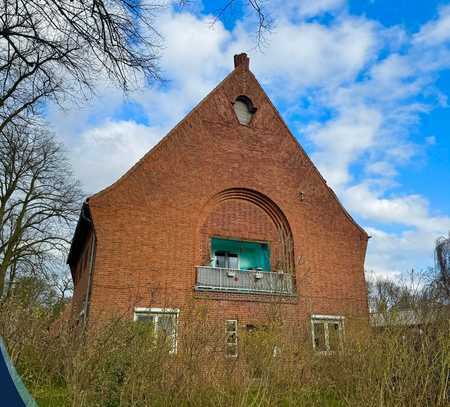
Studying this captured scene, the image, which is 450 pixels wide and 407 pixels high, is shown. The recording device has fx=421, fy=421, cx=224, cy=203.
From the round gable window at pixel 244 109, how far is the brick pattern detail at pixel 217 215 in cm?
25

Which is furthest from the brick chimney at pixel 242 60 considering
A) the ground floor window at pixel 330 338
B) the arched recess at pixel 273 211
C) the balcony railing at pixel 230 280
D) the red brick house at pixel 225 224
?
the ground floor window at pixel 330 338

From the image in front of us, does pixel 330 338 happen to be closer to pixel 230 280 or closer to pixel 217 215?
pixel 230 280

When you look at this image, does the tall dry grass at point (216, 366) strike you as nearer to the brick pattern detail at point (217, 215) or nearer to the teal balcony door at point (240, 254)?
the brick pattern detail at point (217, 215)

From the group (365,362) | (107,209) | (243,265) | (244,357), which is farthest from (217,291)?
(365,362)

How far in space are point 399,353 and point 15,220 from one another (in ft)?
72.1

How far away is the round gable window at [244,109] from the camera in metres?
19.8

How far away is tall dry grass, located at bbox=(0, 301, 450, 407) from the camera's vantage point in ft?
14.6

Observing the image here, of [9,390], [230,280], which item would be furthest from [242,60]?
[9,390]

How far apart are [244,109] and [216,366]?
52.2 feet

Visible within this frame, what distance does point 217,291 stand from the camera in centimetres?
1590

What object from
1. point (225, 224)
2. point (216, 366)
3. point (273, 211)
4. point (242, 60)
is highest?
point (242, 60)

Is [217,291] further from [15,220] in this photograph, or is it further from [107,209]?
[15,220]

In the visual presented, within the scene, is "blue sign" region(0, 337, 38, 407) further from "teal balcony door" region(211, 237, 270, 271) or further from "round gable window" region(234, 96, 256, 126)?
"round gable window" region(234, 96, 256, 126)

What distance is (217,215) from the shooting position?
17.5 meters
